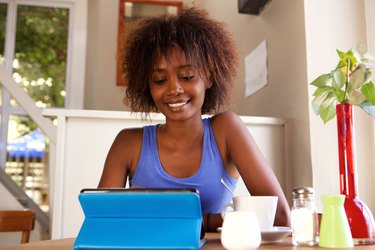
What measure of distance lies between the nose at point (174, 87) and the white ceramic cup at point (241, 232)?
1.59 ft

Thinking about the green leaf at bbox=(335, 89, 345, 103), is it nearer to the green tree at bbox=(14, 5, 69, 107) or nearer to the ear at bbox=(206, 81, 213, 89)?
the ear at bbox=(206, 81, 213, 89)

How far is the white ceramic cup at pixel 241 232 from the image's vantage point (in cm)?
65

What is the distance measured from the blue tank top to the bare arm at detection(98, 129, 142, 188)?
0.08 ft

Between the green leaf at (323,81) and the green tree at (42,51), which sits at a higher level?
the green tree at (42,51)

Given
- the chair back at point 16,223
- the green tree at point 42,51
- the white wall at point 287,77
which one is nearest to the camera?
the white wall at point 287,77

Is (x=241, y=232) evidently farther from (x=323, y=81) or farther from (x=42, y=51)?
(x=42, y=51)

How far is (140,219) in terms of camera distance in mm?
638

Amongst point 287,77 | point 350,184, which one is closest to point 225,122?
point 350,184

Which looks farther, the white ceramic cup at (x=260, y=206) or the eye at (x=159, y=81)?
the eye at (x=159, y=81)

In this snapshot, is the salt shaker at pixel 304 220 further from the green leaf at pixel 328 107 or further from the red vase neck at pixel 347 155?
the green leaf at pixel 328 107

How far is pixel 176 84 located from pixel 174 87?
10 mm

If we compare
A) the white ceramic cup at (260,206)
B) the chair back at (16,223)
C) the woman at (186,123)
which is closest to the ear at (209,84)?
the woman at (186,123)

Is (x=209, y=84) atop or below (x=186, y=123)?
atop

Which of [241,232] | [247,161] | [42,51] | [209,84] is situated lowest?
[241,232]
